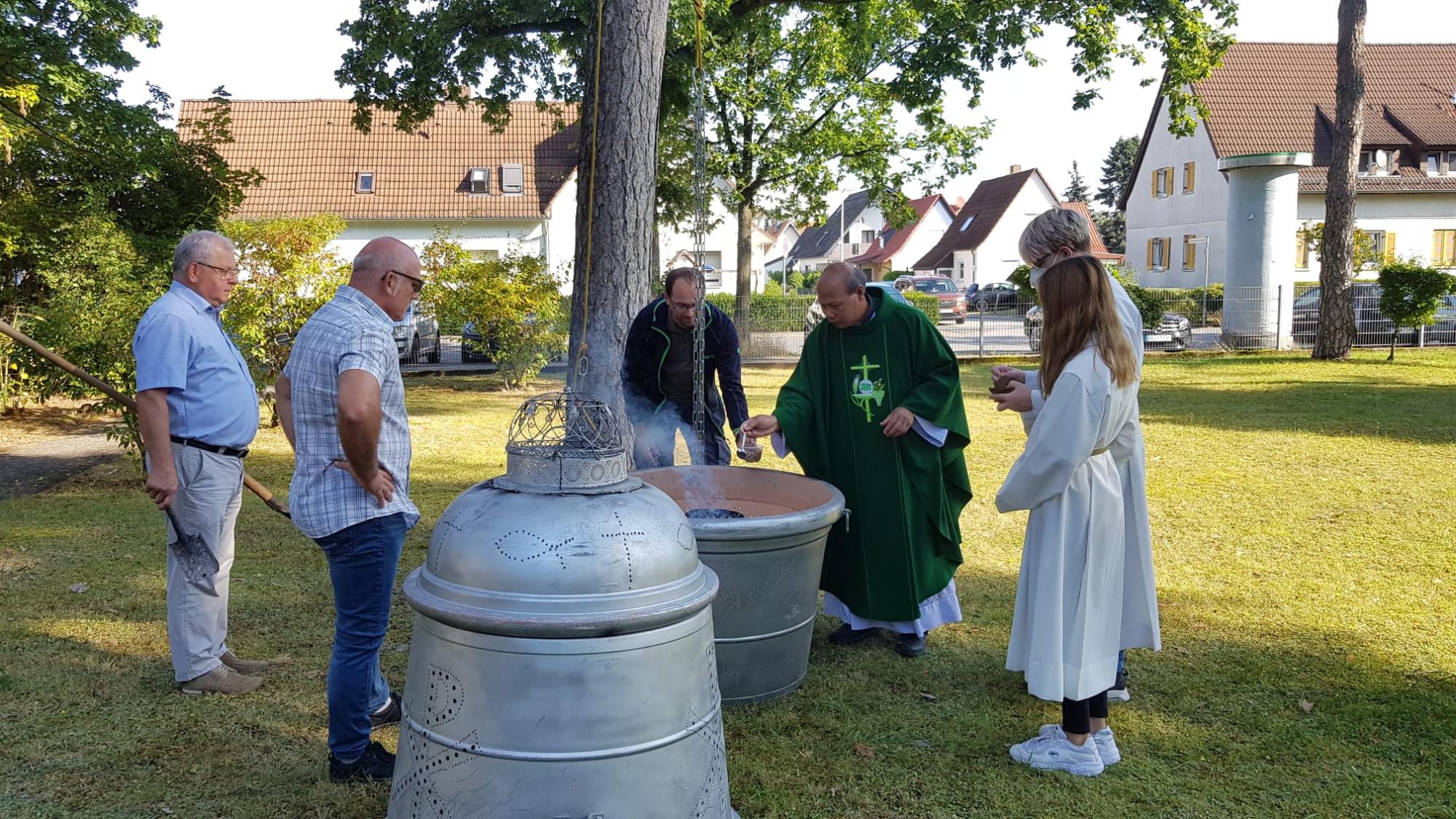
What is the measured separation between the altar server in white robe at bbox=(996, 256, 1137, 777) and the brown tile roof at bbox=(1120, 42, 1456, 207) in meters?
33.8

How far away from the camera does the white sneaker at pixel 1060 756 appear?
3.79 meters

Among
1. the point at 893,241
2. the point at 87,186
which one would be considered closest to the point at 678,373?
the point at 87,186

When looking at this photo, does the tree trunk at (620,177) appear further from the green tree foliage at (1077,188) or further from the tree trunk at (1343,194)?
the green tree foliage at (1077,188)

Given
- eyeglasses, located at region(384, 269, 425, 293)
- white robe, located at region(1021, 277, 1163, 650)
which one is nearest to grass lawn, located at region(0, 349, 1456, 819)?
Answer: white robe, located at region(1021, 277, 1163, 650)

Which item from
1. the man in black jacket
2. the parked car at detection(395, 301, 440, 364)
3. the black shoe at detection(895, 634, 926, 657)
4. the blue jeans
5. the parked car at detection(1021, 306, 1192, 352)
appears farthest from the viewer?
the parked car at detection(1021, 306, 1192, 352)

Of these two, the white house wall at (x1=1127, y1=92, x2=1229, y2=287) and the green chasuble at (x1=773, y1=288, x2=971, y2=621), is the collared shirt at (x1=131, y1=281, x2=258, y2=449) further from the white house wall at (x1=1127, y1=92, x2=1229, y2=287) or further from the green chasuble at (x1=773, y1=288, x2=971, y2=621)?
the white house wall at (x1=1127, y1=92, x2=1229, y2=287)

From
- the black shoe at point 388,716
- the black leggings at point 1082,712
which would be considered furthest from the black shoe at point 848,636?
the black shoe at point 388,716

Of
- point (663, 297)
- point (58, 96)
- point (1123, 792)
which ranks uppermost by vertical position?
point (58, 96)

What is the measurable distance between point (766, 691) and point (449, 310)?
12.5 m

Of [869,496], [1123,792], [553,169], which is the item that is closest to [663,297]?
[869,496]

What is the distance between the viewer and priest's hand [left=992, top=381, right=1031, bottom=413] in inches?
158

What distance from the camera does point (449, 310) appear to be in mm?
15914

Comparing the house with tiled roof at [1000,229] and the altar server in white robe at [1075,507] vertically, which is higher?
the house with tiled roof at [1000,229]

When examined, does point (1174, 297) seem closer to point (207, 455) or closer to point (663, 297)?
point (663, 297)
